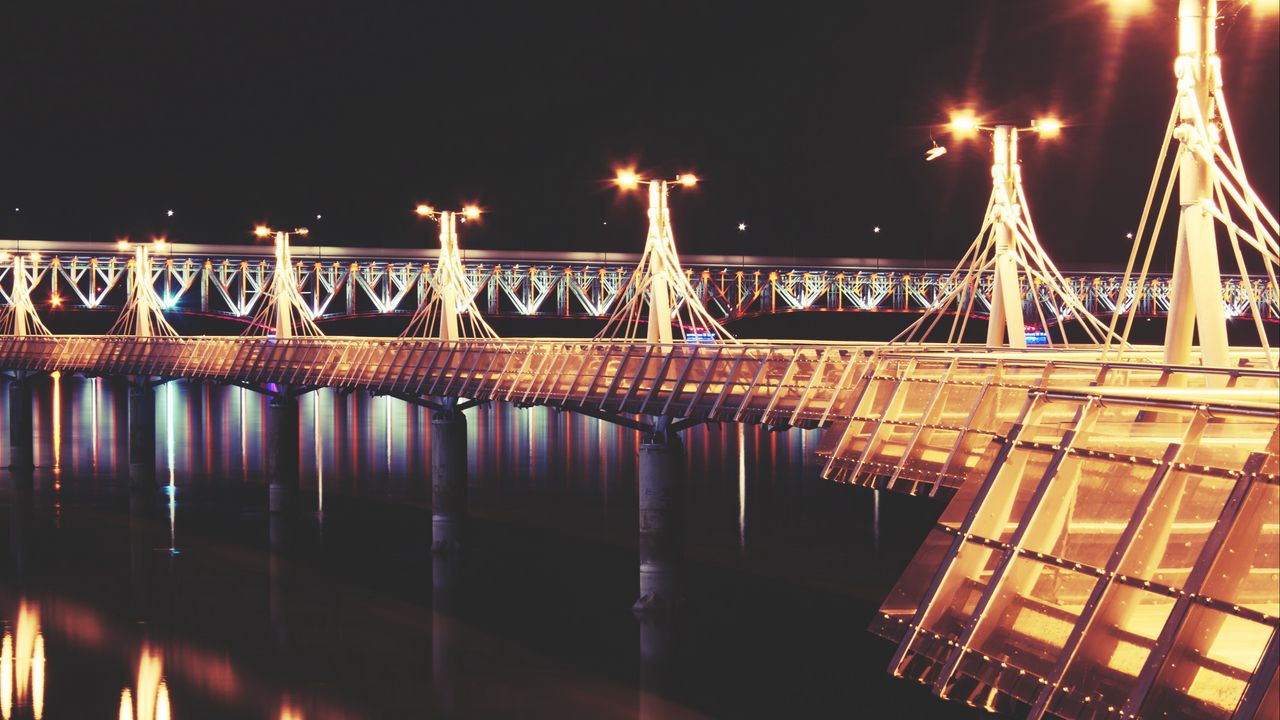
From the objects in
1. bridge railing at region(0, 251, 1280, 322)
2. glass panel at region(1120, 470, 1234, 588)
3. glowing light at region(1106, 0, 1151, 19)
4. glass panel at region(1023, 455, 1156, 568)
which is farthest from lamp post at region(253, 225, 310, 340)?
glass panel at region(1120, 470, 1234, 588)

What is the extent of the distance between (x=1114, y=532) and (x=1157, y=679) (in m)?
1.79

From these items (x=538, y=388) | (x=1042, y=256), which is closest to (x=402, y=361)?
(x=538, y=388)

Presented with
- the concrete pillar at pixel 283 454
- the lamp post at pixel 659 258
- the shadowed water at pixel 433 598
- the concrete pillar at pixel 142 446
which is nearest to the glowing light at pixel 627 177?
the lamp post at pixel 659 258

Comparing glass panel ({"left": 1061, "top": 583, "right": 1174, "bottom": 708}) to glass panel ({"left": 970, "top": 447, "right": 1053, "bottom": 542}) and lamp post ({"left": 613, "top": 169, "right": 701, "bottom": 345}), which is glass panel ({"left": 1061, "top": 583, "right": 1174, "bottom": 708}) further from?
lamp post ({"left": 613, "top": 169, "right": 701, "bottom": 345})

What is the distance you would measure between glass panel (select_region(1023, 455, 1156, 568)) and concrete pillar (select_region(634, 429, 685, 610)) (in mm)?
23892

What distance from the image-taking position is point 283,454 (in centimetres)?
5719

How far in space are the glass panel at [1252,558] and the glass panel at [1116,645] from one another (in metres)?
0.65

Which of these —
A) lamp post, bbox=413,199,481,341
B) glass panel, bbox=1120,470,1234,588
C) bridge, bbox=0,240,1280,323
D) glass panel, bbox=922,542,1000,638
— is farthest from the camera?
bridge, bbox=0,240,1280,323

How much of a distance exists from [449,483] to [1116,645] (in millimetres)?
37171

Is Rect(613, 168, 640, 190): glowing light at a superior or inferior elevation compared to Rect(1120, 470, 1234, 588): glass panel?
superior

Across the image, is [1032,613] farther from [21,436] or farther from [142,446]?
[21,436]

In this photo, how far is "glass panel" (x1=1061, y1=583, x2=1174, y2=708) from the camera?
9992 mm

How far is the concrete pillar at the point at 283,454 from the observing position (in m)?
56.5

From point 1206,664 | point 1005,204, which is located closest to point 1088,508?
point 1206,664
